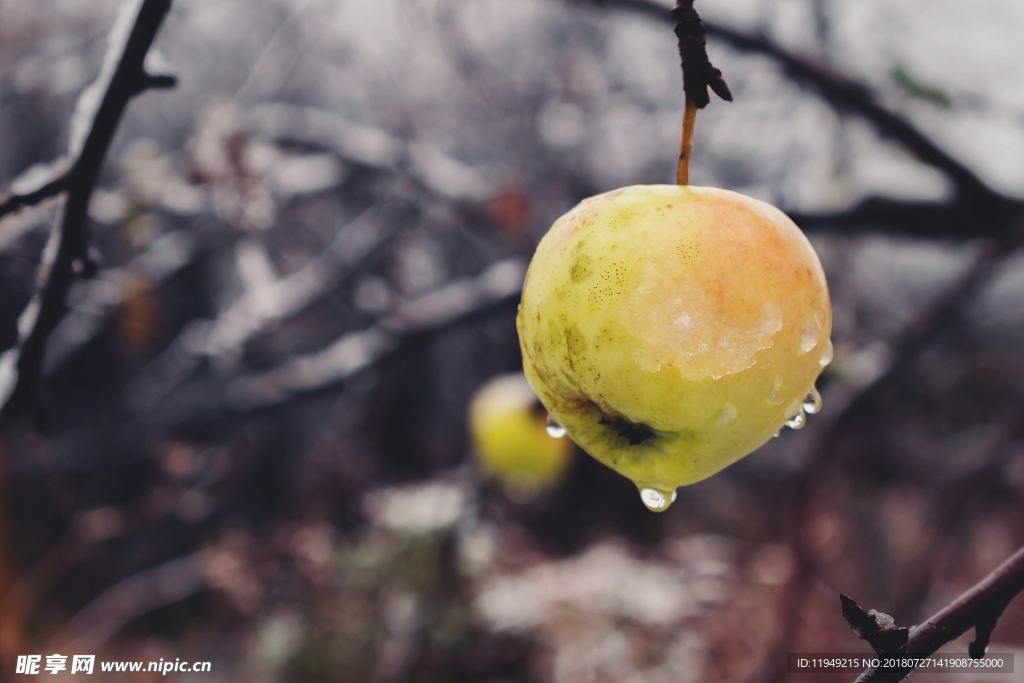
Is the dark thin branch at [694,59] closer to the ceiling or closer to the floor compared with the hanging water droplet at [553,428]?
closer to the ceiling

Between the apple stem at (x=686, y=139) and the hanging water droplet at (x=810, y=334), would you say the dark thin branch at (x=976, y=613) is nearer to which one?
the hanging water droplet at (x=810, y=334)

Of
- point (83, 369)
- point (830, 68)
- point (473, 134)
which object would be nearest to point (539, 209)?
point (830, 68)

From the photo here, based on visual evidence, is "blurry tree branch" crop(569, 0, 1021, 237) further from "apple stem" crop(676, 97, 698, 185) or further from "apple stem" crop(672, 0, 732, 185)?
"apple stem" crop(672, 0, 732, 185)

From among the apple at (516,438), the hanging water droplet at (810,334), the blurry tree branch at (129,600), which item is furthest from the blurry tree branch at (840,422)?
the blurry tree branch at (129,600)

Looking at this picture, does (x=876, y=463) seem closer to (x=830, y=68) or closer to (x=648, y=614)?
(x=648, y=614)

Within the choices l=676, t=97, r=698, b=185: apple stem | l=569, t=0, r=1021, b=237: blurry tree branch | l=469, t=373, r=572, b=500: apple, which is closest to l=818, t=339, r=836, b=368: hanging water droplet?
l=676, t=97, r=698, b=185: apple stem

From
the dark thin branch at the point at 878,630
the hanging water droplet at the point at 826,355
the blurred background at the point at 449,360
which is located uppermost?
the hanging water droplet at the point at 826,355
